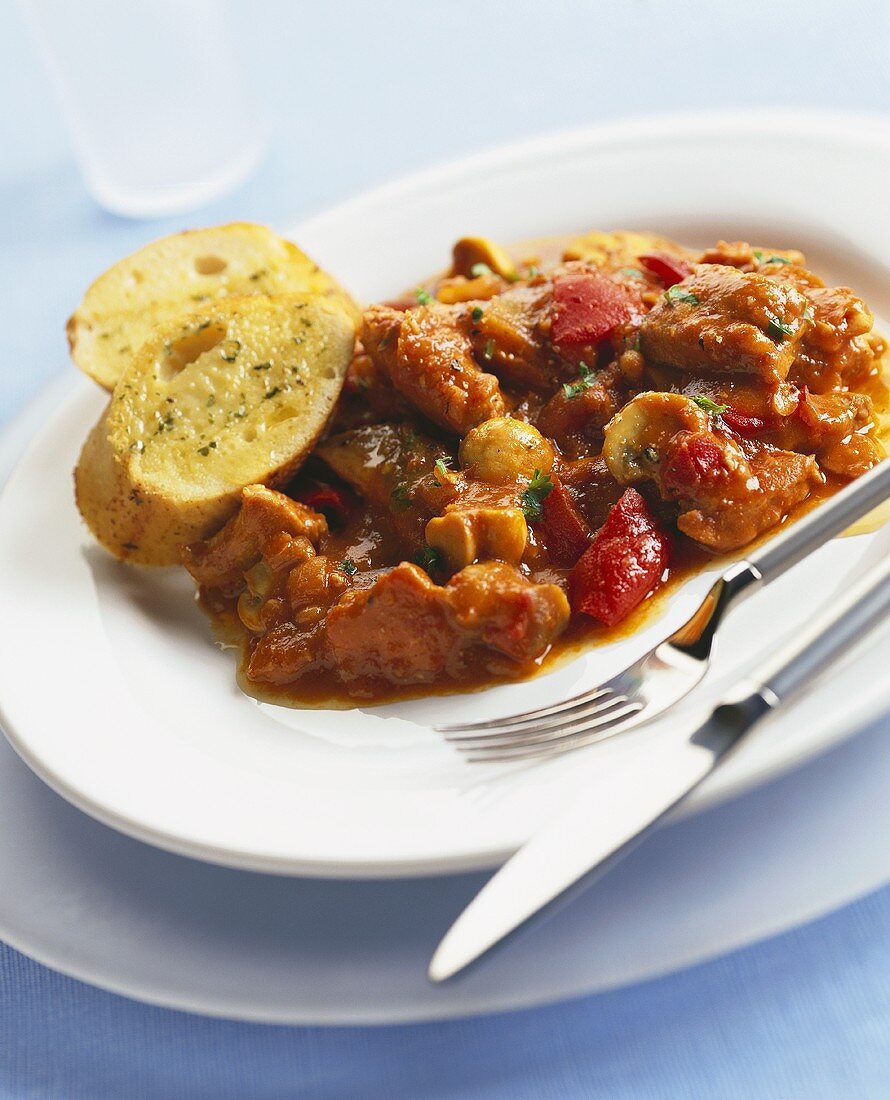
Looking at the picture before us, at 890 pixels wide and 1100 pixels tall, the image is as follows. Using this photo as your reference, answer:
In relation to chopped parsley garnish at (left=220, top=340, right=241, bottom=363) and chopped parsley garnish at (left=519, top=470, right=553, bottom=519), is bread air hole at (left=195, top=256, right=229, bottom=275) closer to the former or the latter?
chopped parsley garnish at (left=220, top=340, right=241, bottom=363)

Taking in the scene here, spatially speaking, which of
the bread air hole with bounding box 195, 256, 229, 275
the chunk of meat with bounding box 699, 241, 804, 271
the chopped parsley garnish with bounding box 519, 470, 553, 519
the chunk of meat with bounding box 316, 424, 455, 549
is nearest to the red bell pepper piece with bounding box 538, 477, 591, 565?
the chopped parsley garnish with bounding box 519, 470, 553, 519

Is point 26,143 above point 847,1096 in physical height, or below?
below

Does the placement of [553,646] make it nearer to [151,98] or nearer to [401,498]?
[401,498]

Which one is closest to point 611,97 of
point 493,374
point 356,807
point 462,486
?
point 493,374

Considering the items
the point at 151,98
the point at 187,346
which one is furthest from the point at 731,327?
the point at 151,98

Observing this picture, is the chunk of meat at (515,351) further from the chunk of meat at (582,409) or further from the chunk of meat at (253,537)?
the chunk of meat at (253,537)

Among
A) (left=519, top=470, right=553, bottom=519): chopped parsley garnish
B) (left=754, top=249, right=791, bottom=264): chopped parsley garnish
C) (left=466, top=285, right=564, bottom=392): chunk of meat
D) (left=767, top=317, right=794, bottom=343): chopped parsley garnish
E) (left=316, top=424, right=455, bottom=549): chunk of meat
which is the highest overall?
(left=767, top=317, right=794, bottom=343): chopped parsley garnish

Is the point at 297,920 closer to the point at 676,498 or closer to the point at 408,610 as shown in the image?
the point at 408,610
